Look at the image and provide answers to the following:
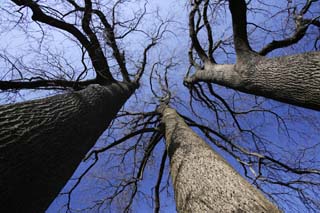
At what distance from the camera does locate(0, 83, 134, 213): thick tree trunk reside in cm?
124

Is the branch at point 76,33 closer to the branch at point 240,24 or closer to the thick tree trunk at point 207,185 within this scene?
the thick tree trunk at point 207,185

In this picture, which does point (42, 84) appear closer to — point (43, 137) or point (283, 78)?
point (43, 137)

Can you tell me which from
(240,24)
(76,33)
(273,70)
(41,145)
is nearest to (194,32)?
(240,24)

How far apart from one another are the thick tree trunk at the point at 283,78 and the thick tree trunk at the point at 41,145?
1.99m

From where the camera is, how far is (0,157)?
1.25 meters

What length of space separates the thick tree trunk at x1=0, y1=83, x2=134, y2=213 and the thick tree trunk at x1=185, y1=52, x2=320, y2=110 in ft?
6.52

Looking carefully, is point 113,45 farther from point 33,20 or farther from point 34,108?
point 34,108

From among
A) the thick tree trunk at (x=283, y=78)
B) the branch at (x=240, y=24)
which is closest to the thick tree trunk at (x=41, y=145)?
the thick tree trunk at (x=283, y=78)

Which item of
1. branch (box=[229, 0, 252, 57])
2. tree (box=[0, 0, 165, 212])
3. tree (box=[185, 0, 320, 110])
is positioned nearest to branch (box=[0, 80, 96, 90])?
tree (box=[0, 0, 165, 212])

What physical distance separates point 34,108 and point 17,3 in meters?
2.35

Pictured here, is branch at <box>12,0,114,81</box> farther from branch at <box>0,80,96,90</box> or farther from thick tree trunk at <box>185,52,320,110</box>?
thick tree trunk at <box>185,52,320,110</box>

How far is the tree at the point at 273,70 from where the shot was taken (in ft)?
6.66

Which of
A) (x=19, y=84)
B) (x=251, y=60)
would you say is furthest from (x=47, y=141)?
(x=251, y=60)

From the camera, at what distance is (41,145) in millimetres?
1537
